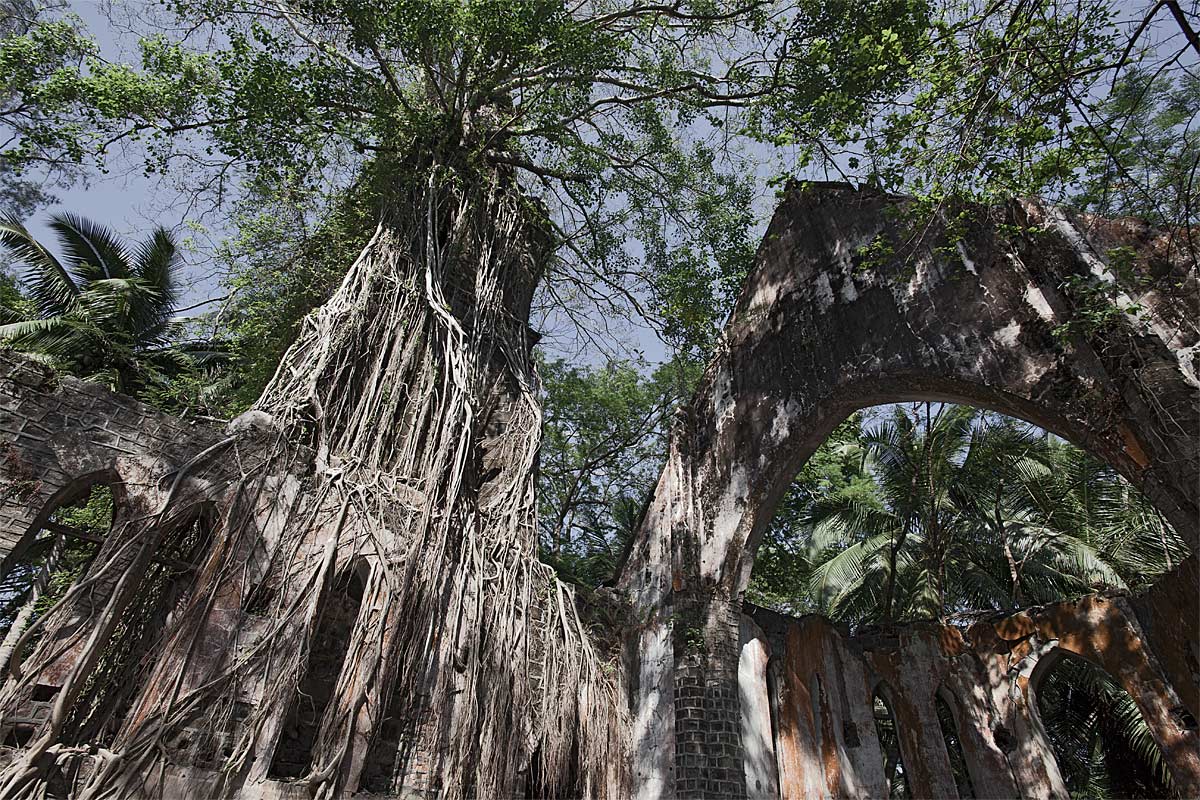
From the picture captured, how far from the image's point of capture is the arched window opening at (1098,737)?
26.6 ft

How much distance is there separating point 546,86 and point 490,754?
6.26m

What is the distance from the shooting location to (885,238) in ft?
19.0

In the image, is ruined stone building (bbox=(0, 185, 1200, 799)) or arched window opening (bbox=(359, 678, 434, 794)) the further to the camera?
arched window opening (bbox=(359, 678, 434, 794))

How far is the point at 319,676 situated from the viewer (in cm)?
493

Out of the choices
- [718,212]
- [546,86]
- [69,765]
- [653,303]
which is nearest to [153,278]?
[546,86]

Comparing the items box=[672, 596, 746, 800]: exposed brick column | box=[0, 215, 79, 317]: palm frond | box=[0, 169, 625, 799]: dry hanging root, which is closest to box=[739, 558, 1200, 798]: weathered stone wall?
box=[672, 596, 746, 800]: exposed brick column

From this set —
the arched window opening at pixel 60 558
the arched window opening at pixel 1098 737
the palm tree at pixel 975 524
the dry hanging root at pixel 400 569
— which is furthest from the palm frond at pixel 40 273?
the arched window opening at pixel 1098 737

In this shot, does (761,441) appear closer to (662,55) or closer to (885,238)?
(885,238)

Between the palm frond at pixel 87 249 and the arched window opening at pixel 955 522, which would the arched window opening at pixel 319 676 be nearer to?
the arched window opening at pixel 955 522

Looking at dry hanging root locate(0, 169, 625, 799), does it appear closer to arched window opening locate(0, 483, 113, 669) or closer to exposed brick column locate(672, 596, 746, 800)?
exposed brick column locate(672, 596, 746, 800)

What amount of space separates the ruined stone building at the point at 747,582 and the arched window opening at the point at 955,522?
1724 millimetres

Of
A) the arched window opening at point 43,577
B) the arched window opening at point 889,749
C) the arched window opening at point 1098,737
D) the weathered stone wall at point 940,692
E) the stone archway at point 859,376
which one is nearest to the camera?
the arched window opening at point 43,577

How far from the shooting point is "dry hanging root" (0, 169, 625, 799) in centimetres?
369

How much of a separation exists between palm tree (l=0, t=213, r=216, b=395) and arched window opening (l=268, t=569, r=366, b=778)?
399 cm
